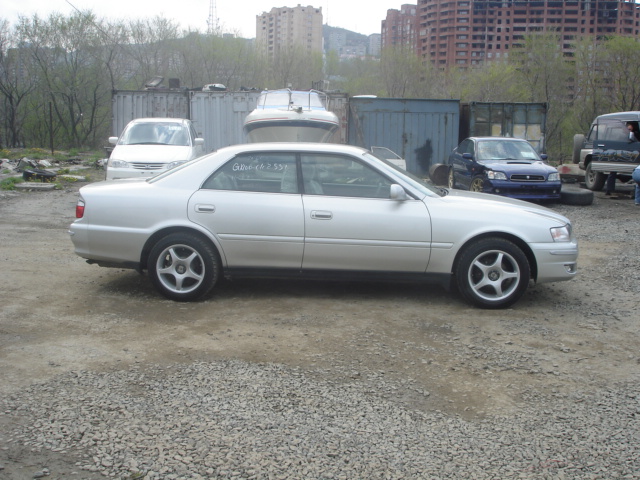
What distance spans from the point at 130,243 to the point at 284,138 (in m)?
9.27

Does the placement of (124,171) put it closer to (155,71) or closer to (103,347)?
(103,347)

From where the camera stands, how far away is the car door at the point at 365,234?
5.81 m

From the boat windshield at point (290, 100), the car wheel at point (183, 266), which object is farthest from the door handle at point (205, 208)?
the boat windshield at point (290, 100)

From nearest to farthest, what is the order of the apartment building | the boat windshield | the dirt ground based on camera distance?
the dirt ground
the boat windshield
the apartment building

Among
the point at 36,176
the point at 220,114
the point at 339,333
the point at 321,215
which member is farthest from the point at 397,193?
the point at 220,114

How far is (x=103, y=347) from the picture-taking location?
469cm

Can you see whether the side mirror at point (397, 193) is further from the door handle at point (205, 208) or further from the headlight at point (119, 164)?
the headlight at point (119, 164)

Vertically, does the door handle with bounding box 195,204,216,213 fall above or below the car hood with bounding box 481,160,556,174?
below

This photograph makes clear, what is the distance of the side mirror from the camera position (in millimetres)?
5809

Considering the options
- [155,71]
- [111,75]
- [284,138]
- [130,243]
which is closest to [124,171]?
[284,138]

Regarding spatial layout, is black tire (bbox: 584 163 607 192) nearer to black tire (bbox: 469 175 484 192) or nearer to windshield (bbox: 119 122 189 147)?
black tire (bbox: 469 175 484 192)

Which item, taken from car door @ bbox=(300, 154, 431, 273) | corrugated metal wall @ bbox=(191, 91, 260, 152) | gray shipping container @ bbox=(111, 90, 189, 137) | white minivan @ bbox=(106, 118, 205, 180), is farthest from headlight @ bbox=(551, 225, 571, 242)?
gray shipping container @ bbox=(111, 90, 189, 137)

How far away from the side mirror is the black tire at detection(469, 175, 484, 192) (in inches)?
347

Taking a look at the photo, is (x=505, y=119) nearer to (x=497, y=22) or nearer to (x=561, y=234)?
(x=561, y=234)
